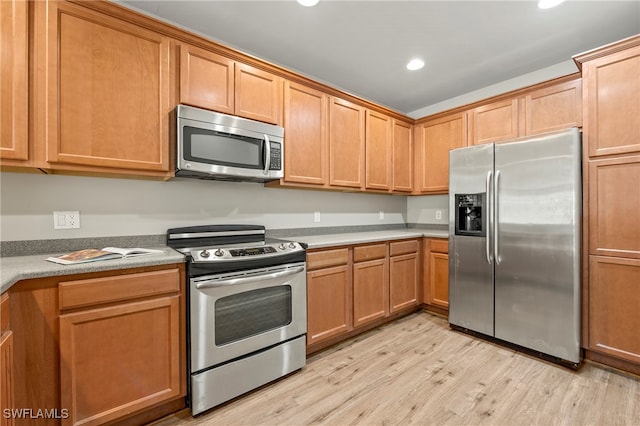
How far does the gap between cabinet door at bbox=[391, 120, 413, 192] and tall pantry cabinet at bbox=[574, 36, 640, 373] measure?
68.5 inches

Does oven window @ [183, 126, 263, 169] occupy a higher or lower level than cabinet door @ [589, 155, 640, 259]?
higher

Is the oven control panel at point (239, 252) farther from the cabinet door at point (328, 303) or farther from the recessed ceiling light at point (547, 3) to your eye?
the recessed ceiling light at point (547, 3)

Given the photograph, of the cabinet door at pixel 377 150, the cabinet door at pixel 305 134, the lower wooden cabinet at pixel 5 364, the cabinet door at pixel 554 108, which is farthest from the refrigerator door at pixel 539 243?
the lower wooden cabinet at pixel 5 364

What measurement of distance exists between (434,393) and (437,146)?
8.85ft

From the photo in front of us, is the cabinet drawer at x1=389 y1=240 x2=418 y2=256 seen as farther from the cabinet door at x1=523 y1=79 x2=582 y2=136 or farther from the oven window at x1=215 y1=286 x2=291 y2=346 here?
the cabinet door at x1=523 y1=79 x2=582 y2=136

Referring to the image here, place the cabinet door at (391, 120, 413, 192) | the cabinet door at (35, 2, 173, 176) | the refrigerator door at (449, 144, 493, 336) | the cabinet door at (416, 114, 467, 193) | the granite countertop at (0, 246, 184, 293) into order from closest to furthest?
the granite countertop at (0, 246, 184, 293) < the cabinet door at (35, 2, 173, 176) < the refrigerator door at (449, 144, 493, 336) < the cabinet door at (416, 114, 467, 193) < the cabinet door at (391, 120, 413, 192)

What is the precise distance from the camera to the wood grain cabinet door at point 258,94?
7.60 feet

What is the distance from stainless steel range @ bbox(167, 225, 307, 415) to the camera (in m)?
1.79

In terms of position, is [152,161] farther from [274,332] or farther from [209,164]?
[274,332]

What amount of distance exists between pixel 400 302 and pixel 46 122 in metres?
3.21

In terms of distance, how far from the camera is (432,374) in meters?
2.22

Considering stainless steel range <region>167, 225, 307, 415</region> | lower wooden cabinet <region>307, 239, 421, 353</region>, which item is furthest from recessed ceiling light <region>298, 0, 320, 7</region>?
lower wooden cabinet <region>307, 239, 421, 353</region>

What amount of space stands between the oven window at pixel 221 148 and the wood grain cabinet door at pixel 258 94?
250 mm

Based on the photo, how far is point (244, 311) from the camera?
199cm
